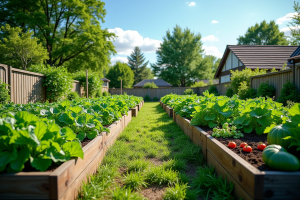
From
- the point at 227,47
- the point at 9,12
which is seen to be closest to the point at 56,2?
the point at 9,12

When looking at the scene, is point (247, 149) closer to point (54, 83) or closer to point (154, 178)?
point (154, 178)

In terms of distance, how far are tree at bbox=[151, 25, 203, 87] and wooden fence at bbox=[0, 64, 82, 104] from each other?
2640 centimetres

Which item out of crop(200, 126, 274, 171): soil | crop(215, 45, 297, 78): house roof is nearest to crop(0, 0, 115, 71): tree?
crop(215, 45, 297, 78): house roof

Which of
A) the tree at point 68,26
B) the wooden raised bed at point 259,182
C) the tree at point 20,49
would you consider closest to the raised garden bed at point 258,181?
the wooden raised bed at point 259,182

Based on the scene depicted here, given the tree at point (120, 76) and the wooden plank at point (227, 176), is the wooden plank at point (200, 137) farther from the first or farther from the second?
the tree at point (120, 76)

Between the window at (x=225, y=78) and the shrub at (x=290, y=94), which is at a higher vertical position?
the window at (x=225, y=78)

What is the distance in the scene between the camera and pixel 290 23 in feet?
55.4

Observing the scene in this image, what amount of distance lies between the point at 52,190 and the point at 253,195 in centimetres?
145

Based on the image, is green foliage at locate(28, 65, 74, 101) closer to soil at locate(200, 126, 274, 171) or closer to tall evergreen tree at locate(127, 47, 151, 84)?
soil at locate(200, 126, 274, 171)

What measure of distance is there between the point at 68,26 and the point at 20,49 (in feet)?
21.1

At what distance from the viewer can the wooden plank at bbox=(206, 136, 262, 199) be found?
4.43 feet

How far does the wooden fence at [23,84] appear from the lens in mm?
5801

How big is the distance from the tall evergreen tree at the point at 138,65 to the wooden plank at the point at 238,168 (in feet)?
151

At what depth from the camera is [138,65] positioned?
48688mm
